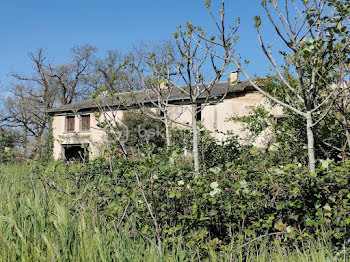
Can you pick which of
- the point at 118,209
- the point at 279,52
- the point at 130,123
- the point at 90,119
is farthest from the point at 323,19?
the point at 90,119

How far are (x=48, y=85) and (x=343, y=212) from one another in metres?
33.3

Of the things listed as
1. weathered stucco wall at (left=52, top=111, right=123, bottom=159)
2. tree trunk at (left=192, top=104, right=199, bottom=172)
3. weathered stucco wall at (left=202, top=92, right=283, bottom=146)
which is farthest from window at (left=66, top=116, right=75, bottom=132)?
tree trunk at (left=192, top=104, right=199, bottom=172)

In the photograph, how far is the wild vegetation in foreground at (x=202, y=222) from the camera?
2508mm

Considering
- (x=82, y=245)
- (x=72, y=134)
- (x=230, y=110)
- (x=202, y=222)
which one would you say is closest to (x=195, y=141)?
(x=202, y=222)

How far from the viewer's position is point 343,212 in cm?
269

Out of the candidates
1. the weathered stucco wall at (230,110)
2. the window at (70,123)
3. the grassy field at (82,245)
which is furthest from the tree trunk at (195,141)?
the window at (70,123)

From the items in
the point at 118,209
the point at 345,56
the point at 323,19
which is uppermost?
the point at 323,19

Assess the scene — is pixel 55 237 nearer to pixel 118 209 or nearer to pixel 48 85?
pixel 118 209

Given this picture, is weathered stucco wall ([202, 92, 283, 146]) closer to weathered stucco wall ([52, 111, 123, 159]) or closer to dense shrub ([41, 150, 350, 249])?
weathered stucco wall ([52, 111, 123, 159])

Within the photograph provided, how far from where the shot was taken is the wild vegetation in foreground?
2508 mm

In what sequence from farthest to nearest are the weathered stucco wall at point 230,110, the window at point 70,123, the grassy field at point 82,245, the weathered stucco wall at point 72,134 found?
the window at point 70,123 → the weathered stucco wall at point 72,134 → the weathered stucco wall at point 230,110 → the grassy field at point 82,245

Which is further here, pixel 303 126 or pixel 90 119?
pixel 90 119

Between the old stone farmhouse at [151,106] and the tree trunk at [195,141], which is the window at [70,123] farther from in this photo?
the tree trunk at [195,141]

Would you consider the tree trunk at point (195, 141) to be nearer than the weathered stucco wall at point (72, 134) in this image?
Yes
